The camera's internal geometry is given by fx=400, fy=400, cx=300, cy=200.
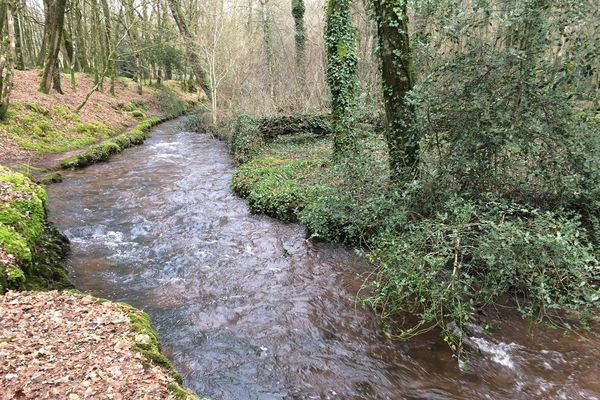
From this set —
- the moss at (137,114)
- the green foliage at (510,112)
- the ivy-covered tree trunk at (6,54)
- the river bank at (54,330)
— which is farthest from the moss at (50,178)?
the moss at (137,114)

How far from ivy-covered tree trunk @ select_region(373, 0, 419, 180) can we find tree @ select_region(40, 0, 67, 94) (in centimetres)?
1609

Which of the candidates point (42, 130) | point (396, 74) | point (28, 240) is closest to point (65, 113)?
point (42, 130)

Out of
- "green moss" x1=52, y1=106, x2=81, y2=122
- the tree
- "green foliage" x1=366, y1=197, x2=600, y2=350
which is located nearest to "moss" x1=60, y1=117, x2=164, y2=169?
"green moss" x1=52, y1=106, x2=81, y2=122

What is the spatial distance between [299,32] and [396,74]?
14.5 meters

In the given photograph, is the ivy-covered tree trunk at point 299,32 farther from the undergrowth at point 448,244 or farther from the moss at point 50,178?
the undergrowth at point 448,244

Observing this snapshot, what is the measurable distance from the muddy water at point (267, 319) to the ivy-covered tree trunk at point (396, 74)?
211 cm

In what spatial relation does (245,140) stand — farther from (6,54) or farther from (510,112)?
(510,112)

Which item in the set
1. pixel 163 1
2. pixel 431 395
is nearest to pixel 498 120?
pixel 431 395

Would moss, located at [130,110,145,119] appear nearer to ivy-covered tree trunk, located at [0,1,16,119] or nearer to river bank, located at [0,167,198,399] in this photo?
ivy-covered tree trunk, located at [0,1,16,119]

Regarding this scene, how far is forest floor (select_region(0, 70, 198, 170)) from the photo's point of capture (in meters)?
13.3

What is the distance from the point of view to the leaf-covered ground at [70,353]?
9.98 ft

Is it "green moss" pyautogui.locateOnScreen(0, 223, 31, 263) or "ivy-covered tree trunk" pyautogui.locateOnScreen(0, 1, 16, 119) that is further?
"ivy-covered tree trunk" pyautogui.locateOnScreen(0, 1, 16, 119)

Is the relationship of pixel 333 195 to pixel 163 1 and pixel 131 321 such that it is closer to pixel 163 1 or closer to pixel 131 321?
pixel 131 321

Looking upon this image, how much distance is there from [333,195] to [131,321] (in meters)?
4.28
